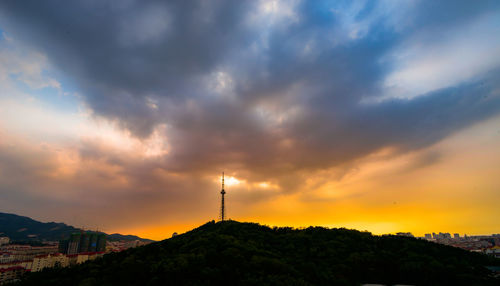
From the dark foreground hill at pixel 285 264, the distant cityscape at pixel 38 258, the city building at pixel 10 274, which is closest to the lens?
the dark foreground hill at pixel 285 264

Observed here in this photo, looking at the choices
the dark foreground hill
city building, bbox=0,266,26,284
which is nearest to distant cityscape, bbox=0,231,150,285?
city building, bbox=0,266,26,284

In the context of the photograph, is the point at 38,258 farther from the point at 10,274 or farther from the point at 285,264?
the point at 285,264

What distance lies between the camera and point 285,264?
64.3 metres

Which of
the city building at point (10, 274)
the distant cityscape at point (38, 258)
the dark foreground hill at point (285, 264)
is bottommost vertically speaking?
the city building at point (10, 274)

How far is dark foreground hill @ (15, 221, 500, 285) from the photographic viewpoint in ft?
194

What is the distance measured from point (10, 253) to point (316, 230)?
18493cm

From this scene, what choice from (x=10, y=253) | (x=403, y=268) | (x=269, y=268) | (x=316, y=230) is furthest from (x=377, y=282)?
(x=10, y=253)

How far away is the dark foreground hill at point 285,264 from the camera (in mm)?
59188

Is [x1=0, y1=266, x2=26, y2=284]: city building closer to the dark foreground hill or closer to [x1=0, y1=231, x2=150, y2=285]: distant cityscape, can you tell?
[x1=0, y1=231, x2=150, y2=285]: distant cityscape

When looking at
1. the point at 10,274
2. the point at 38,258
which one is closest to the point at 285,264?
the point at 10,274

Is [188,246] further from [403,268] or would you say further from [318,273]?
[403,268]

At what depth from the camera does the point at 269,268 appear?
6084cm

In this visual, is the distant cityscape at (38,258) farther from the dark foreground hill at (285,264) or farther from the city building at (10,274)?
the dark foreground hill at (285,264)

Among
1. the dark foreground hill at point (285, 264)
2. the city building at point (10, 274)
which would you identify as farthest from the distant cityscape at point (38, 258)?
the dark foreground hill at point (285, 264)
